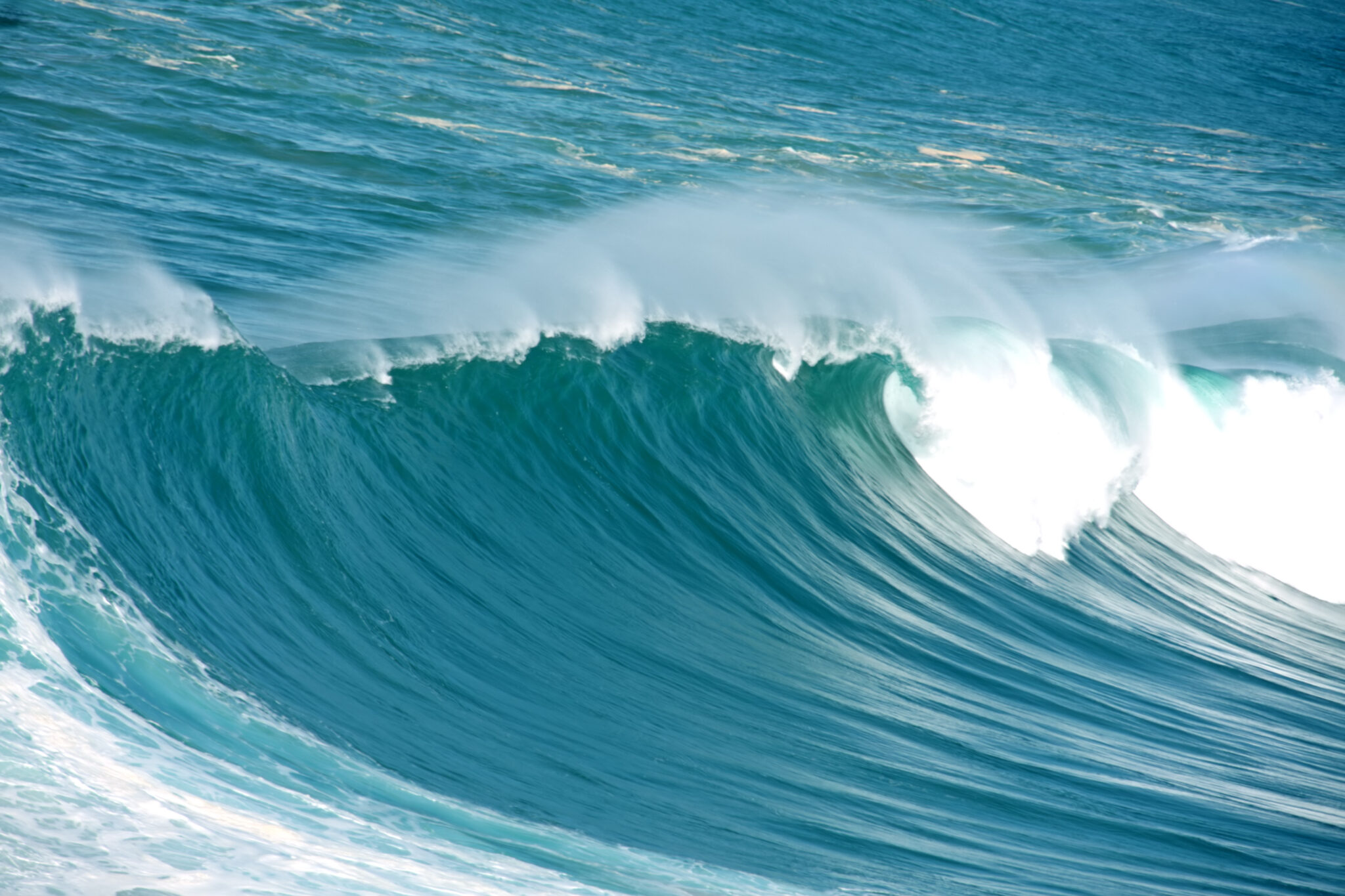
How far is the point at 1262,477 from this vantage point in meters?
10.9

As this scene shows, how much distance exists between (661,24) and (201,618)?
21.1m

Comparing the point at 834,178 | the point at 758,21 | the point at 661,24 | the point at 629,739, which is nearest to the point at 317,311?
the point at 629,739

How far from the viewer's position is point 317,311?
8.88 m

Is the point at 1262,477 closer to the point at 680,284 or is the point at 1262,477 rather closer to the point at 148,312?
the point at 680,284

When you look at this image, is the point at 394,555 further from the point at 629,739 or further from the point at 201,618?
the point at 629,739

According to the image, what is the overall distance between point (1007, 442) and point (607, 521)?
12.2ft

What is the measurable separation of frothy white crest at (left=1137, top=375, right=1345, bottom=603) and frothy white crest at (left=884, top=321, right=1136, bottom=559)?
2.59ft

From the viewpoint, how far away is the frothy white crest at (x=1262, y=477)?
10.0m

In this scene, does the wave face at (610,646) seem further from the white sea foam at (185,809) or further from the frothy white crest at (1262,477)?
the frothy white crest at (1262,477)

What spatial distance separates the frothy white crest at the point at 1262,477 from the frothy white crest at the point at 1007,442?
79cm

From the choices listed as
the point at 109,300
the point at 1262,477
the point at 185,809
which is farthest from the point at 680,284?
the point at 185,809

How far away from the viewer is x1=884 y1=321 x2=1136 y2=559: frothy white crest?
8930mm

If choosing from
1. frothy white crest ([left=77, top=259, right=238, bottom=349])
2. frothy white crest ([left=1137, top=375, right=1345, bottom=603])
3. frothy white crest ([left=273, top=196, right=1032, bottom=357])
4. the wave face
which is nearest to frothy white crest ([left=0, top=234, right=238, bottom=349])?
frothy white crest ([left=77, top=259, right=238, bottom=349])

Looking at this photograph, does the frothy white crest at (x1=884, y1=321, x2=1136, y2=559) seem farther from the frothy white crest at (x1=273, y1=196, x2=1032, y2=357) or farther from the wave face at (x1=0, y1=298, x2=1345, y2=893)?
the frothy white crest at (x1=273, y1=196, x2=1032, y2=357)
